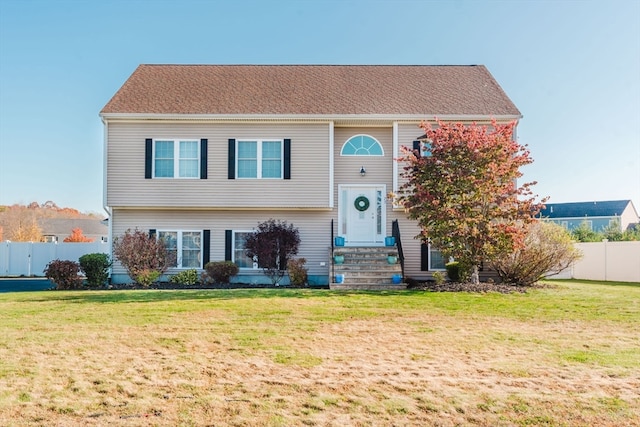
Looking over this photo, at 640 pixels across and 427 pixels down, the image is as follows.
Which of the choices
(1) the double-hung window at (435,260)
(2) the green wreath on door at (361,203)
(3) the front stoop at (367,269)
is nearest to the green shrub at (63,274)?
(3) the front stoop at (367,269)

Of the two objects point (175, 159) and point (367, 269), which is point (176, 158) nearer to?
point (175, 159)

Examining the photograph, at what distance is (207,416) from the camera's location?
13.9ft

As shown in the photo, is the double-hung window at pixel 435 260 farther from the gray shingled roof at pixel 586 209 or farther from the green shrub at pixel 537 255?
the gray shingled roof at pixel 586 209

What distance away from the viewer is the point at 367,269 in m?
14.3

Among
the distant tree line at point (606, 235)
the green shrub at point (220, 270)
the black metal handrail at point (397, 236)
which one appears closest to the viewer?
the black metal handrail at point (397, 236)

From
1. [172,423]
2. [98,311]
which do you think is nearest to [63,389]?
[172,423]

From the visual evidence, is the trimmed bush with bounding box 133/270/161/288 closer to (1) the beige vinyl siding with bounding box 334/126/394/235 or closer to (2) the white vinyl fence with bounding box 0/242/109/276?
(1) the beige vinyl siding with bounding box 334/126/394/235

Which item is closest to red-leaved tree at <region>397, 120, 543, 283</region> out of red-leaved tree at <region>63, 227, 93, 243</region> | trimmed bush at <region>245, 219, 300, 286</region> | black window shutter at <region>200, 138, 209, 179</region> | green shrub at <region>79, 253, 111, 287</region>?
trimmed bush at <region>245, 219, 300, 286</region>

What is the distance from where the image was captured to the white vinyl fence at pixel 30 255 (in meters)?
22.8

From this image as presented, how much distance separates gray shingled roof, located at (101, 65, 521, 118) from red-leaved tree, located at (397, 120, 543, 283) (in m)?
3.18

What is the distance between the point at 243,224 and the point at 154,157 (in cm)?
374

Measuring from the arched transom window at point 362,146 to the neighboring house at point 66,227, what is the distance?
139ft

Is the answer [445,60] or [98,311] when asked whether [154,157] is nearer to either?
[98,311]

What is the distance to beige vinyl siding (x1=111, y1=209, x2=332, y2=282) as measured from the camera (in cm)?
1631
